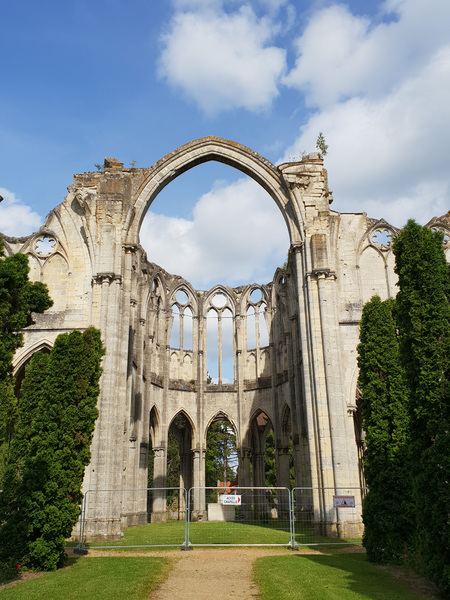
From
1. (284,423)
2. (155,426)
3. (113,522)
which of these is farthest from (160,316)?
(113,522)

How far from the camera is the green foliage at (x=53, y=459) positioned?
9922mm

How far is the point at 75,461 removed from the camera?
10.5 m

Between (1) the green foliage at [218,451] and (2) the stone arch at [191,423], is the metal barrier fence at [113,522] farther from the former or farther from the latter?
(1) the green foliage at [218,451]

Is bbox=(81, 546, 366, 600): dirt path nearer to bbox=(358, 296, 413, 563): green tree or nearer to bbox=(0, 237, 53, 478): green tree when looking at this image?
bbox=(358, 296, 413, 563): green tree

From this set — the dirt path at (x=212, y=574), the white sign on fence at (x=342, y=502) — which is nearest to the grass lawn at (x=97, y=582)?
the dirt path at (x=212, y=574)

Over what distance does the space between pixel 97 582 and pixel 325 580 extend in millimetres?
3747

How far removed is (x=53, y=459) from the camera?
10258mm

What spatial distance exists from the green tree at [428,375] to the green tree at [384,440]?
189 centimetres

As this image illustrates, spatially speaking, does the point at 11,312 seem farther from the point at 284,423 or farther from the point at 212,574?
the point at 284,423

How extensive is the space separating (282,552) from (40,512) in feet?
19.0

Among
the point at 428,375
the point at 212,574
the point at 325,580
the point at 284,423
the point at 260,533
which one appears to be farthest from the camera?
the point at 284,423

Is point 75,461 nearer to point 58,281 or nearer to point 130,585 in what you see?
point 130,585

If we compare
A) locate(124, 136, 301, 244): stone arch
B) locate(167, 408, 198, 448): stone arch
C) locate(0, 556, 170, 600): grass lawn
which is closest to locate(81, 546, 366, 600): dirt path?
locate(0, 556, 170, 600): grass lawn

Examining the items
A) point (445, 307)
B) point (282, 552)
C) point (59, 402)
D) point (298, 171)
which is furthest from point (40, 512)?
point (298, 171)
